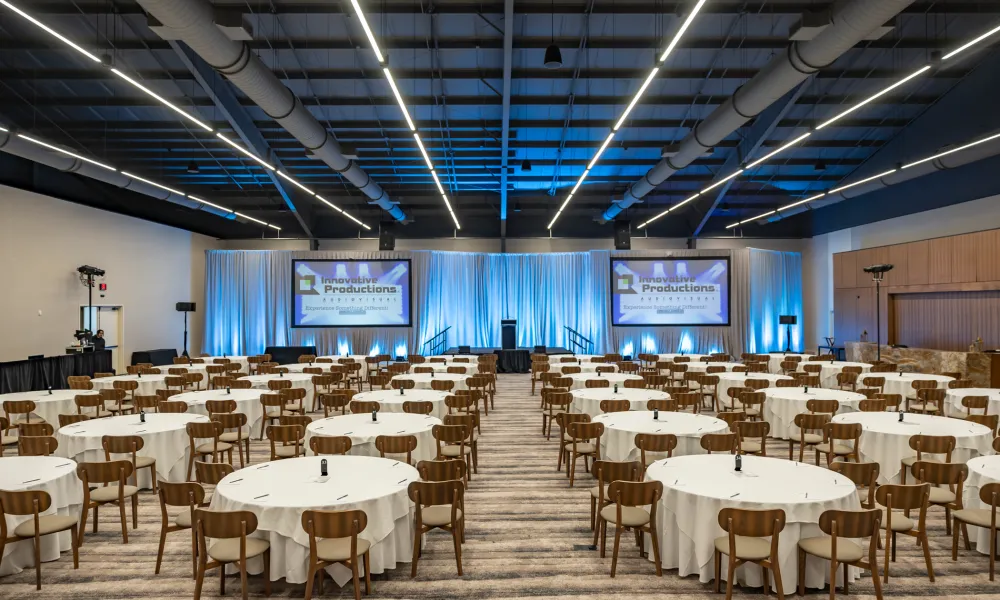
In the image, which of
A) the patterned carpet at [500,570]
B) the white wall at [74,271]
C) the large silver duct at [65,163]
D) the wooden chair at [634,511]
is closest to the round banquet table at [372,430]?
the patterned carpet at [500,570]

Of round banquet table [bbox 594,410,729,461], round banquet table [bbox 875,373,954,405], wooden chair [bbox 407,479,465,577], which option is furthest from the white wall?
round banquet table [bbox 875,373,954,405]

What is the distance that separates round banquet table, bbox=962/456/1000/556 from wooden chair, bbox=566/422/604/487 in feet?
11.6

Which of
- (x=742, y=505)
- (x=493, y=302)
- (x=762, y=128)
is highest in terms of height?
(x=762, y=128)

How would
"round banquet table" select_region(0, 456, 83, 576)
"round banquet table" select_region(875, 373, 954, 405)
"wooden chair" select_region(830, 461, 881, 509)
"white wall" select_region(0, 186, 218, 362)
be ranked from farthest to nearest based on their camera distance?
"white wall" select_region(0, 186, 218, 362) → "round banquet table" select_region(875, 373, 954, 405) → "wooden chair" select_region(830, 461, 881, 509) → "round banquet table" select_region(0, 456, 83, 576)

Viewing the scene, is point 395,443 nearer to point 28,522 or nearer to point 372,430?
point 372,430

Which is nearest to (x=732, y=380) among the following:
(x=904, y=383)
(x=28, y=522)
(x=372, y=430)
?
(x=904, y=383)

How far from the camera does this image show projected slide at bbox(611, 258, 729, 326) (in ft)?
75.8

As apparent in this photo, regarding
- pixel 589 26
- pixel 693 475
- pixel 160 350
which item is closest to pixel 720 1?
pixel 589 26

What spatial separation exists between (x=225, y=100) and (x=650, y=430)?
11.9m

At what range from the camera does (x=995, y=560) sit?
5.48 m

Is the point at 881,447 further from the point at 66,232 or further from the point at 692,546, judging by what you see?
the point at 66,232

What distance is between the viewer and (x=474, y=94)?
1534 centimetres

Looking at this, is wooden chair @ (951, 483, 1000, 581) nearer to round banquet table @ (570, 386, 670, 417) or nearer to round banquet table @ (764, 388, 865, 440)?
round banquet table @ (764, 388, 865, 440)

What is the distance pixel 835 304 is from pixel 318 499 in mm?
22709
